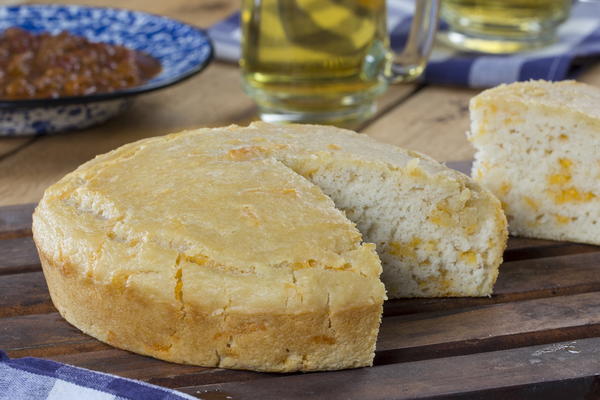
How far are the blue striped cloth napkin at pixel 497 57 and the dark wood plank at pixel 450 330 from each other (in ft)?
5.86

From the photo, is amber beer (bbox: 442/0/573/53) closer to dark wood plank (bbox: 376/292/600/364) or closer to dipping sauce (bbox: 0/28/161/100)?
dipping sauce (bbox: 0/28/161/100)

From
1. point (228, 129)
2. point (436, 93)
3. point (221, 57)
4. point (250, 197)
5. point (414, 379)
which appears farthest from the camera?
point (221, 57)

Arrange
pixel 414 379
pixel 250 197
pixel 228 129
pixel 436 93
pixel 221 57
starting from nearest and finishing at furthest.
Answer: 1. pixel 414 379
2. pixel 250 197
3. pixel 228 129
4. pixel 436 93
5. pixel 221 57

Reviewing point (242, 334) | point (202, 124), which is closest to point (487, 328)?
point (242, 334)

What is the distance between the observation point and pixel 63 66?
364 cm

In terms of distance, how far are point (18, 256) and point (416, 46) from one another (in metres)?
1.71

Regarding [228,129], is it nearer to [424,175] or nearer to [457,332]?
[424,175]

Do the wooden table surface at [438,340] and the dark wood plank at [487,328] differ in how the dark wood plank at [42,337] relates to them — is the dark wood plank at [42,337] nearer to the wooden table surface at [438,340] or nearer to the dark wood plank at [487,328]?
the wooden table surface at [438,340]

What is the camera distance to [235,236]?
217cm

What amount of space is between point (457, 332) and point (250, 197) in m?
0.59

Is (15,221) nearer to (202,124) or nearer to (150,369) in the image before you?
(150,369)

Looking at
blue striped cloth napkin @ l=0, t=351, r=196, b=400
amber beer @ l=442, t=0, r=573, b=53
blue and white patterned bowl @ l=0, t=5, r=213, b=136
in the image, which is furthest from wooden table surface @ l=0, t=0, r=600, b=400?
amber beer @ l=442, t=0, r=573, b=53

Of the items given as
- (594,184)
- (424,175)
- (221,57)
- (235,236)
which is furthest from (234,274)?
(221,57)

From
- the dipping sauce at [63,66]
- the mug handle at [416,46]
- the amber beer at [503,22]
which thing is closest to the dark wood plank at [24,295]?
the dipping sauce at [63,66]
